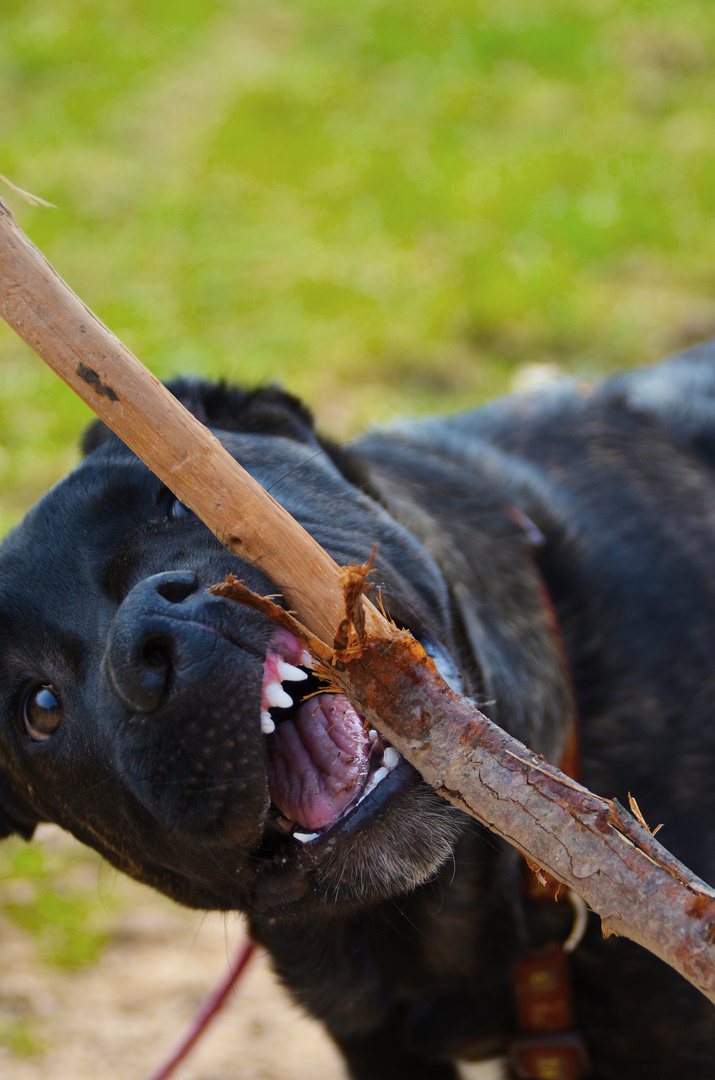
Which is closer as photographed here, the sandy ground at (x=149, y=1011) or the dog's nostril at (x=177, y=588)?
the dog's nostril at (x=177, y=588)

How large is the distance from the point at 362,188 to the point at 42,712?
229 inches

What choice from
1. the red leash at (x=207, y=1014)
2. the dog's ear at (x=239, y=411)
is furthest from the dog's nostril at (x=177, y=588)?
the red leash at (x=207, y=1014)

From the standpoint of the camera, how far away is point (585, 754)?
2.62m

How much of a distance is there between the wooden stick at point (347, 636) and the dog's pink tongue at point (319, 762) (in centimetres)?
33

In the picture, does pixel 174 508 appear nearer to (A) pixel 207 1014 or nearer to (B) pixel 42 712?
(B) pixel 42 712

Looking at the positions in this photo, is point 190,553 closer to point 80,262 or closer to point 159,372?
point 159,372

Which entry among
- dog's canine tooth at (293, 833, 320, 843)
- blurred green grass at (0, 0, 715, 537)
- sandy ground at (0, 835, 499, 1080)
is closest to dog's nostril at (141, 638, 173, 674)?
dog's canine tooth at (293, 833, 320, 843)

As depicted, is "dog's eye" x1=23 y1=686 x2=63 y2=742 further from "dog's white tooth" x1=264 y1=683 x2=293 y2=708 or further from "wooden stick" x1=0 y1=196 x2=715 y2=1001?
"wooden stick" x1=0 y1=196 x2=715 y2=1001

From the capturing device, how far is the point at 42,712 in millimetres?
2033

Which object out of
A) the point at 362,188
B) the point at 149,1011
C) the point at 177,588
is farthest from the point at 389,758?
the point at 362,188

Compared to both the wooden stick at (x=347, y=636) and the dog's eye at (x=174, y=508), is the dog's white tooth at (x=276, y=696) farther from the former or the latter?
the dog's eye at (x=174, y=508)

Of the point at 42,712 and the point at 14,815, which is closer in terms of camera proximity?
the point at 42,712

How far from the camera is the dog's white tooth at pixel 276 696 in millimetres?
1698

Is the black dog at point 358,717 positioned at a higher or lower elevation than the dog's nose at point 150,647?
lower
